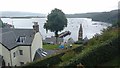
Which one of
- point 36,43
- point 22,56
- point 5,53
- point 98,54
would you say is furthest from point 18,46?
point 98,54

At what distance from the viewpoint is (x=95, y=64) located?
39.2ft

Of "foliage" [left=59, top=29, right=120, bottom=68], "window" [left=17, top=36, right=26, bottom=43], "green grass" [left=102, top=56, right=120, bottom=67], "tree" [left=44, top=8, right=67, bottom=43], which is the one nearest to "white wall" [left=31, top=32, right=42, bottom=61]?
"window" [left=17, top=36, right=26, bottom=43]

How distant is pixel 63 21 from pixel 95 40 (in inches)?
2160

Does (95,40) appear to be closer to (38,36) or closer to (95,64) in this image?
(95,64)

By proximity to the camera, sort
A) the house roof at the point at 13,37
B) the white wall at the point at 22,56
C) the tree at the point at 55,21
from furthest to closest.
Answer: the tree at the point at 55,21, the white wall at the point at 22,56, the house roof at the point at 13,37

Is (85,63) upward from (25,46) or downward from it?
upward

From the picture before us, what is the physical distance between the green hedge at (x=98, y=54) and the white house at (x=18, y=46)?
915 inches

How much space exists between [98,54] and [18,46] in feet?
84.3

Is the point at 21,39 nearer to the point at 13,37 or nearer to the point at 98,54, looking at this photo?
the point at 13,37

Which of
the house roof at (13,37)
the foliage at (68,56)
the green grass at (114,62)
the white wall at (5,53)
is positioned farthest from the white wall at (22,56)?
the green grass at (114,62)

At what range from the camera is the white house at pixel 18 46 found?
112ft

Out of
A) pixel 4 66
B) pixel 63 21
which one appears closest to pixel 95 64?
pixel 4 66

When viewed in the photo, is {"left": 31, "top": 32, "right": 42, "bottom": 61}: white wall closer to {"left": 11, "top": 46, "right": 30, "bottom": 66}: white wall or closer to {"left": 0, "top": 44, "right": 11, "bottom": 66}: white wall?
{"left": 11, "top": 46, "right": 30, "bottom": 66}: white wall

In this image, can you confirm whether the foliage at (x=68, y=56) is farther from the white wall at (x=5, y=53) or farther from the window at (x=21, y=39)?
the window at (x=21, y=39)
